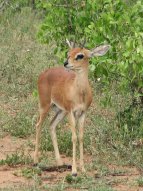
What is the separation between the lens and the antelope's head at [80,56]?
24.7 feet

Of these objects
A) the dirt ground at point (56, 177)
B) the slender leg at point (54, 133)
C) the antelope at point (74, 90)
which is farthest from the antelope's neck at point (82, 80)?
the dirt ground at point (56, 177)

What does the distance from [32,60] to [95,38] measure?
5.42m

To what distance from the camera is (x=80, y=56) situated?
756 cm

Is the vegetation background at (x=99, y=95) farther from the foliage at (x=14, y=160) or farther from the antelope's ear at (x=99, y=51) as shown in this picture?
the antelope's ear at (x=99, y=51)

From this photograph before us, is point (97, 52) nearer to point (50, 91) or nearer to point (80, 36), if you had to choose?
point (50, 91)

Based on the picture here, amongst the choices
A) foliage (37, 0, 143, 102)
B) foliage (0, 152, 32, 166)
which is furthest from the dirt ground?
foliage (37, 0, 143, 102)

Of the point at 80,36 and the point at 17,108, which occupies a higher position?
the point at 80,36

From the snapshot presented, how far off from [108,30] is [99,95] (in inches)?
131

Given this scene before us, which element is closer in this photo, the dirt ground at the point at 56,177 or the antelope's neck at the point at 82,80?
the dirt ground at the point at 56,177

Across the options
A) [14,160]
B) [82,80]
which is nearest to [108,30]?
[82,80]

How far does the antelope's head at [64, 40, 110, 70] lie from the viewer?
24.7 ft

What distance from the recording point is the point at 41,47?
14914 millimetres

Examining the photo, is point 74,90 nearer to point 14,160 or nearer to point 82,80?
point 82,80

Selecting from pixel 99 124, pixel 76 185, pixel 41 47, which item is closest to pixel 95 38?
pixel 99 124
